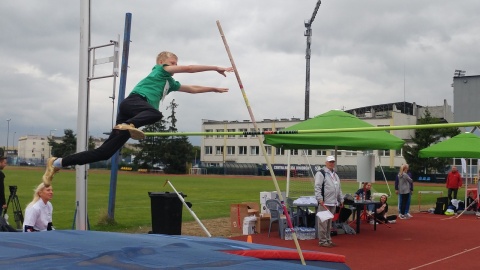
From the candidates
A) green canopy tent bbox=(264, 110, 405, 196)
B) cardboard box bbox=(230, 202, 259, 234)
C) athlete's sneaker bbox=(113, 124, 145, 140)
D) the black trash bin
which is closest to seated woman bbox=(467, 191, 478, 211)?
green canopy tent bbox=(264, 110, 405, 196)

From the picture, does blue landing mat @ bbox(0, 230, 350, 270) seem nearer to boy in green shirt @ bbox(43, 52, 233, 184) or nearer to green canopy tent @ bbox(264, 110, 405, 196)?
boy in green shirt @ bbox(43, 52, 233, 184)

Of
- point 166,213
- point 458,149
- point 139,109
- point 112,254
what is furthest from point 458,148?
point 112,254

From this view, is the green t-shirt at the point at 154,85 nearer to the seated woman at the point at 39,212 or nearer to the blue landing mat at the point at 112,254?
the blue landing mat at the point at 112,254

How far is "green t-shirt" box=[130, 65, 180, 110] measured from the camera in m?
5.20

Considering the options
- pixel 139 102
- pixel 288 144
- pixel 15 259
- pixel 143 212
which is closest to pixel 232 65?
pixel 139 102

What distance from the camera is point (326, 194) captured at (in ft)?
31.0

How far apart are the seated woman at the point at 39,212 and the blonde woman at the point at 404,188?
11.2m

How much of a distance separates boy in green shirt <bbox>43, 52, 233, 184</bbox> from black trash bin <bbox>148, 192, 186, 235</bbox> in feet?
12.9

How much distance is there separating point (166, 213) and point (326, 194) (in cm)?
266

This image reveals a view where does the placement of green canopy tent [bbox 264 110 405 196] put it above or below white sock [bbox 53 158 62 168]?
above

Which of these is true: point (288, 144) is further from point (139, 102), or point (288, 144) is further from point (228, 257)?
point (228, 257)

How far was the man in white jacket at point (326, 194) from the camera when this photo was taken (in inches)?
371

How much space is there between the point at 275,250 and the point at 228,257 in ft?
2.63

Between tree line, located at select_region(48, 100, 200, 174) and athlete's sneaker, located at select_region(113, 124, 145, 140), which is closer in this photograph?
athlete's sneaker, located at select_region(113, 124, 145, 140)
